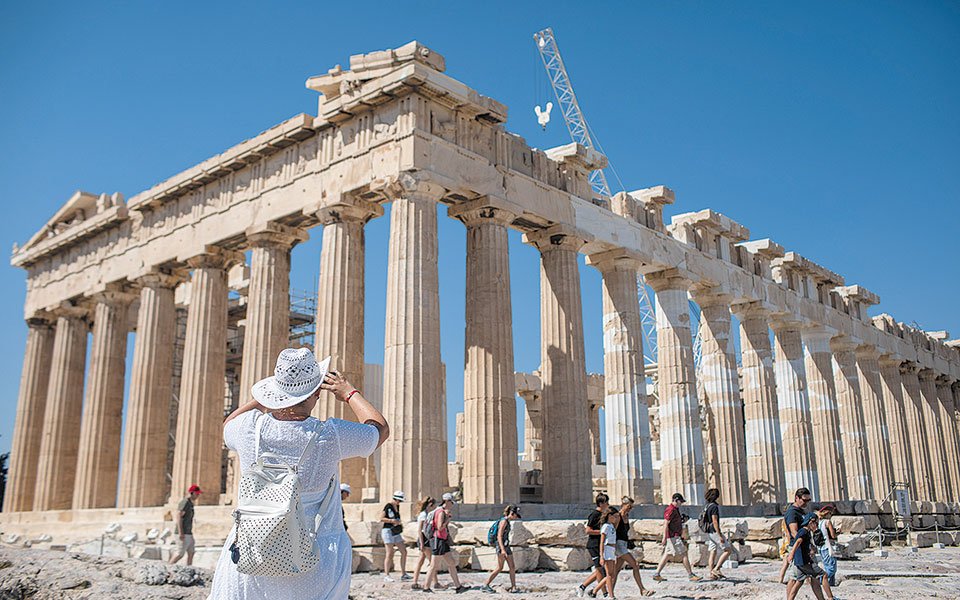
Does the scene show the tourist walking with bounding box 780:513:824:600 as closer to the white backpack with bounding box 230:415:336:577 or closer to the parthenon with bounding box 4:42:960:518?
the white backpack with bounding box 230:415:336:577

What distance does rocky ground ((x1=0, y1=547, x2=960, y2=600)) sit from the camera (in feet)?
26.2

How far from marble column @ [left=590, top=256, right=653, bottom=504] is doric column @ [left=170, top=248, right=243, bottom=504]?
10.9m

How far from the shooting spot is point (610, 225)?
2575cm

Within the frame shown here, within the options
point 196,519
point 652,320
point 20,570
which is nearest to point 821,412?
point 196,519

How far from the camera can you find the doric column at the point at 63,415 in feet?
101

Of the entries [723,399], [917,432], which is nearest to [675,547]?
[723,399]

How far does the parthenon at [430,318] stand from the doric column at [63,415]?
75 mm

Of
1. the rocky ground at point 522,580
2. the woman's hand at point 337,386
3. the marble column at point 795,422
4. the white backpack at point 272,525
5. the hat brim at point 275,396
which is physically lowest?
the rocky ground at point 522,580

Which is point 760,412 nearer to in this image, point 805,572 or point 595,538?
point 595,538

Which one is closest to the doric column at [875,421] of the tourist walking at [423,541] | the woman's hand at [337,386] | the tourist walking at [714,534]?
the tourist walking at [714,534]

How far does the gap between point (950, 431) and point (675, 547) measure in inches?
1397

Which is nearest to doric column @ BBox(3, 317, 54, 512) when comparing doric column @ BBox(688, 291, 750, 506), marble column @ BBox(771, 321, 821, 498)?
doric column @ BBox(688, 291, 750, 506)

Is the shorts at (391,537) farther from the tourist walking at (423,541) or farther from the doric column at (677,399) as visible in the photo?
the doric column at (677,399)

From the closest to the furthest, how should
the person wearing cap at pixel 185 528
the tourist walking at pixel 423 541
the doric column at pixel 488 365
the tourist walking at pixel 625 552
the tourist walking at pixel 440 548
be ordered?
the tourist walking at pixel 625 552
the tourist walking at pixel 440 548
the tourist walking at pixel 423 541
the person wearing cap at pixel 185 528
the doric column at pixel 488 365
